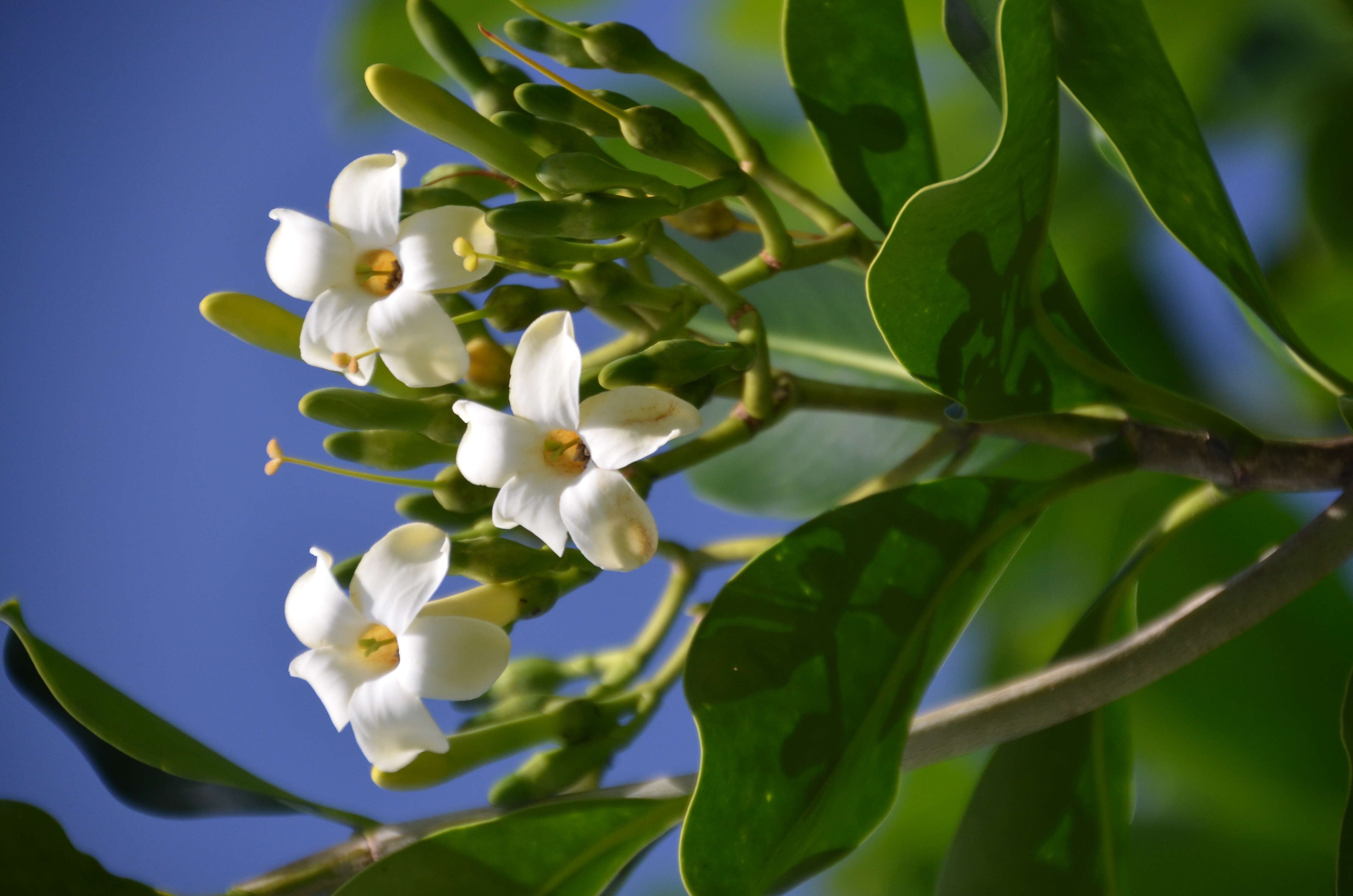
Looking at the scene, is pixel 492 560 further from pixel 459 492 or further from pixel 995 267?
pixel 995 267

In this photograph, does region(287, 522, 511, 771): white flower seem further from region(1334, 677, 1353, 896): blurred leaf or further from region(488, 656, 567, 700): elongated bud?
region(1334, 677, 1353, 896): blurred leaf

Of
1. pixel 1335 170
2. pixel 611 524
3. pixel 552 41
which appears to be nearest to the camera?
pixel 611 524

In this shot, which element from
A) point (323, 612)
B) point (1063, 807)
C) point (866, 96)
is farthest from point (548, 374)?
point (1063, 807)

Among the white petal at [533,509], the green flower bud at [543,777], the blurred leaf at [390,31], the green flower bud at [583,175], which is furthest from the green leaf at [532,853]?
the blurred leaf at [390,31]

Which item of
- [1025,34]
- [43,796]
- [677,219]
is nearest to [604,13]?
[677,219]

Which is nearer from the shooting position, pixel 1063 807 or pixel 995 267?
pixel 995 267
